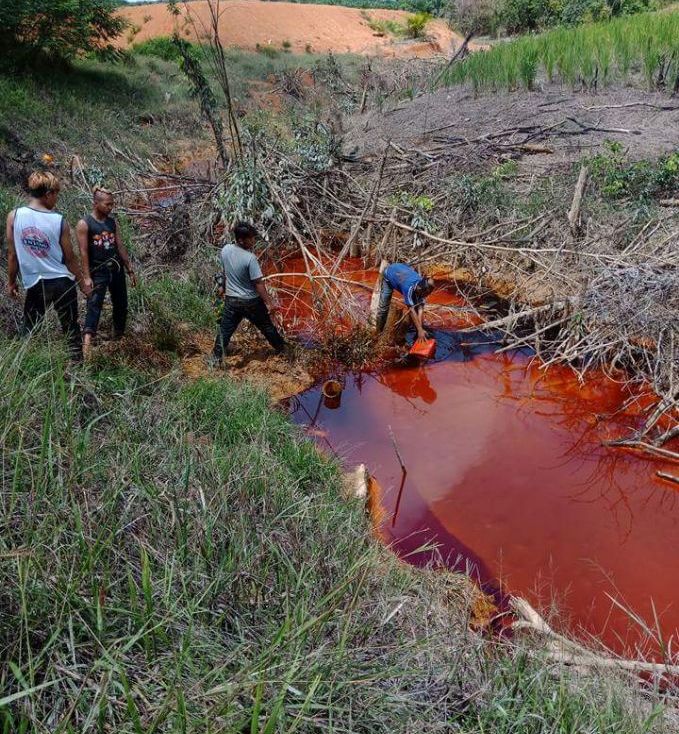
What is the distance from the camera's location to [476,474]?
482 centimetres

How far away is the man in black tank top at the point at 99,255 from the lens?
15.9 ft

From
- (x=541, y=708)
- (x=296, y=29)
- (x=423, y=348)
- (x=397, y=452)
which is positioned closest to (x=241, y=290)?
(x=423, y=348)

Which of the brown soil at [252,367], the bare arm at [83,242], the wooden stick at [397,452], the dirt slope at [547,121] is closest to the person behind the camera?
the wooden stick at [397,452]

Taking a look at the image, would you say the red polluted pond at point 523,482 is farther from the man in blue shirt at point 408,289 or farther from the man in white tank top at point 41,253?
the man in white tank top at point 41,253

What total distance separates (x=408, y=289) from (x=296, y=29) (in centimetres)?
3871

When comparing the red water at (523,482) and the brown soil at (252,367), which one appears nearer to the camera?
the red water at (523,482)

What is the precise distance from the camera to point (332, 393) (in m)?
5.91

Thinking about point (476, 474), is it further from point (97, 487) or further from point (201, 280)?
point (201, 280)

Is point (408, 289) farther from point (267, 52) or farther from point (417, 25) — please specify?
point (417, 25)

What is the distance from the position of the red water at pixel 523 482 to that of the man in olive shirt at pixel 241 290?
3.00ft

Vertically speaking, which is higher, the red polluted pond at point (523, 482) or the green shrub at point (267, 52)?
the green shrub at point (267, 52)

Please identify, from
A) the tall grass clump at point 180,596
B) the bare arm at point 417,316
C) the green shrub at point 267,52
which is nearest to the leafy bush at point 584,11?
the green shrub at point 267,52

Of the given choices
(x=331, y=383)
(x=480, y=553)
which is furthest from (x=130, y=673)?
(x=331, y=383)

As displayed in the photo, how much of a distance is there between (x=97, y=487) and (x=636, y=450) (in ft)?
14.1
